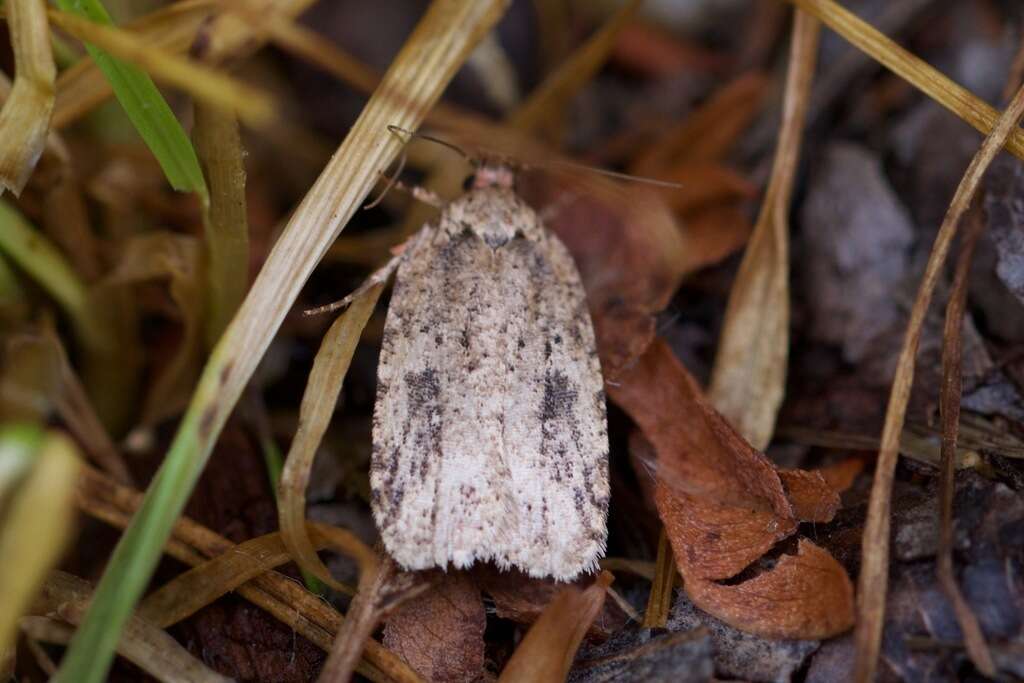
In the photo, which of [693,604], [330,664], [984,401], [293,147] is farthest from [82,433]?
[984,401]

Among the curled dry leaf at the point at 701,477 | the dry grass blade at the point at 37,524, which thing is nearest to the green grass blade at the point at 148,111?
the dry grass blade at the point at 37,524

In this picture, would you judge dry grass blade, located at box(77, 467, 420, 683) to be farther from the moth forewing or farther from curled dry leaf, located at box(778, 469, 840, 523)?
curled dry leaf, located at box(778, 469, 840, 523)

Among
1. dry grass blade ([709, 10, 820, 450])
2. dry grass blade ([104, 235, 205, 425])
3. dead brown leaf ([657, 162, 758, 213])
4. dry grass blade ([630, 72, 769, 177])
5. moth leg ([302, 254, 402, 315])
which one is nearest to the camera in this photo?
moth leg ([302, 254, 402, 315])

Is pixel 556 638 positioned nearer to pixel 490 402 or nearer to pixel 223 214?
pixel 490 402

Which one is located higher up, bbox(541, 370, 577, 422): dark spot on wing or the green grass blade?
the green grass blade

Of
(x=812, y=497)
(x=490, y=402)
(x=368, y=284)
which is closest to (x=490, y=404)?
(x=490, y=402)

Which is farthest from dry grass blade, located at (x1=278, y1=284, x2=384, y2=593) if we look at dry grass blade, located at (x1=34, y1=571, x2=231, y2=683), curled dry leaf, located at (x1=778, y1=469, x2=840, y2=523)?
curled dry leaf, located at (x1=778, y1=469, x2=840, y2=523)
